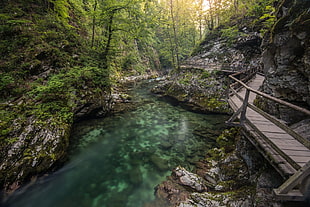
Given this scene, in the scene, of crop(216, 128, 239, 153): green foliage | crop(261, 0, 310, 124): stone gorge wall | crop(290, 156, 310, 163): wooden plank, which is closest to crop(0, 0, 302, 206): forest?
crop(261, 0, 310, 124): stone gorge wall

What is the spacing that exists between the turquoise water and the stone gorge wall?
4394 mm

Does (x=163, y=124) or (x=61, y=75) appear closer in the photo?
(x=61, y=75)

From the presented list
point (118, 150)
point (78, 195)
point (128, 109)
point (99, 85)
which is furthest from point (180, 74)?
point (78, 195)

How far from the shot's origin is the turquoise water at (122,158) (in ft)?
16.2

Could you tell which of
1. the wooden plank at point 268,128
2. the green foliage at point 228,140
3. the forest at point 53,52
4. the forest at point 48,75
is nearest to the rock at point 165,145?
the green foliage at point 228,140

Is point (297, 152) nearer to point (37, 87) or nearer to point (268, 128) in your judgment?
point (268, 128)

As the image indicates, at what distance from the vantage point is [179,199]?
4.41 metres

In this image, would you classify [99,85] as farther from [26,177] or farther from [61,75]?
[26,177]

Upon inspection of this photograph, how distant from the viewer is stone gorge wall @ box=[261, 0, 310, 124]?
3.79m

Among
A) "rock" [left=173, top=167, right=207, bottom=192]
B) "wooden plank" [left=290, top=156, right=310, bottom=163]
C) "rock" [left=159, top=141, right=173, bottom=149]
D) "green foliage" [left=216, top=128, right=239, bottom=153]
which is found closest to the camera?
"wooden plank" [left=290, top=156, right=310, bottom=163]

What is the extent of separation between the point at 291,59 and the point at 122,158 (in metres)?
8.06

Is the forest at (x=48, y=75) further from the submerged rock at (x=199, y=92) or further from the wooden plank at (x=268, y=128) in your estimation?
the wooden plank at (x=268, y=128)

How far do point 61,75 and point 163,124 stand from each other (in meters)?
7.67

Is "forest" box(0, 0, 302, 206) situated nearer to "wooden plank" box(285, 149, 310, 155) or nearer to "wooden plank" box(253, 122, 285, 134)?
"wooden plank" box(253, 122, 285, 134)
